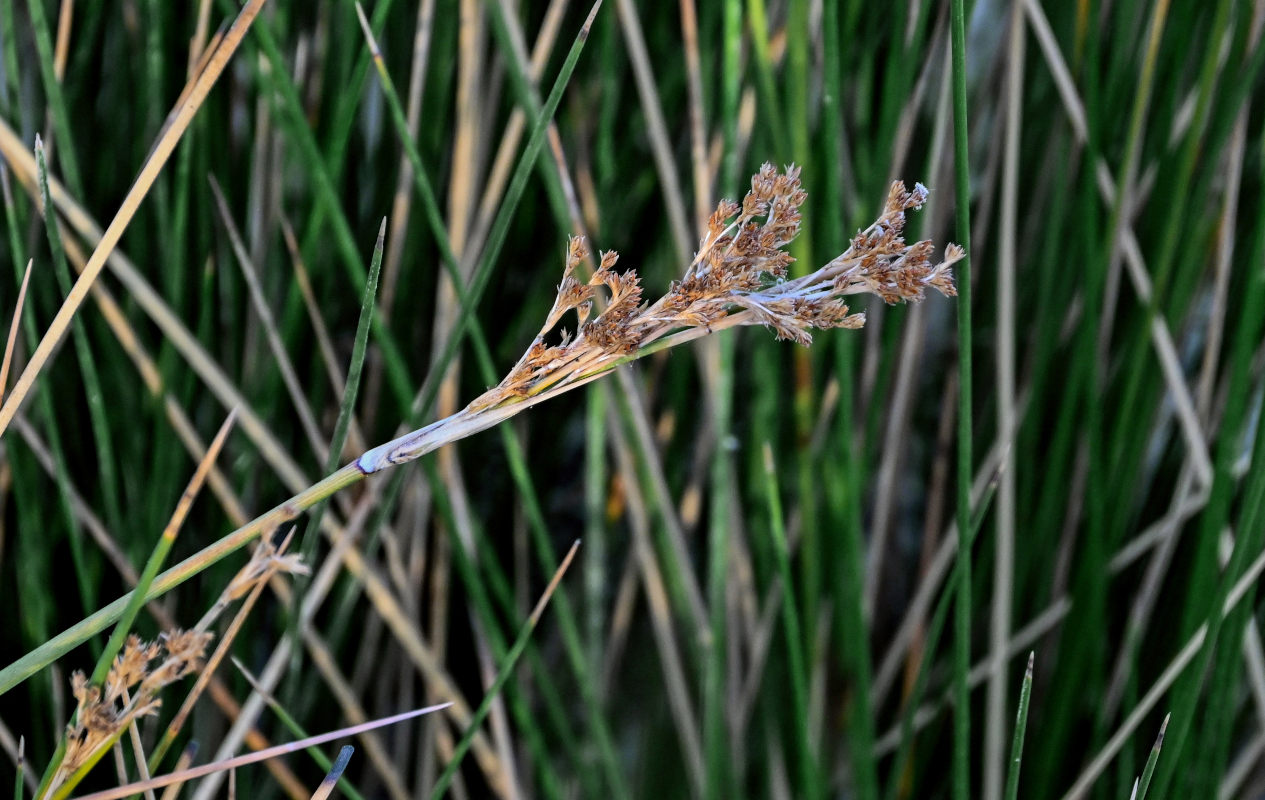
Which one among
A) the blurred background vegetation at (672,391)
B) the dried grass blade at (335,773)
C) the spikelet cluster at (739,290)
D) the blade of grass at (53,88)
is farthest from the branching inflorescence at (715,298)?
the blade of grass at (53,88)

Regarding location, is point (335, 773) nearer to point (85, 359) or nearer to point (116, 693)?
point (116, 693)

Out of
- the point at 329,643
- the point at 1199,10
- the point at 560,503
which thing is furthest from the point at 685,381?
the point at 1199,10

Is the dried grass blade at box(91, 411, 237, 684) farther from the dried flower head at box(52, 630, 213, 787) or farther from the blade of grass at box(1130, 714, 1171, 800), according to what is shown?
the blade of grass at box(1130, 714, 1171, 800)

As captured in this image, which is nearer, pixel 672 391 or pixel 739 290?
pixel 739 290

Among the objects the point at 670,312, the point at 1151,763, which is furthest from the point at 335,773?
the point at 1151,763

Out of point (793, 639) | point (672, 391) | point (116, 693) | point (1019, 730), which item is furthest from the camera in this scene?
point (672, 391)

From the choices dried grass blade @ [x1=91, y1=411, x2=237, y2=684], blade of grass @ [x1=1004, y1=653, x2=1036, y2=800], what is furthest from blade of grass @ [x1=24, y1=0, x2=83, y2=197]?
blade of grass @ [x1=1004, y1=653, x2=1036, y2=800]
